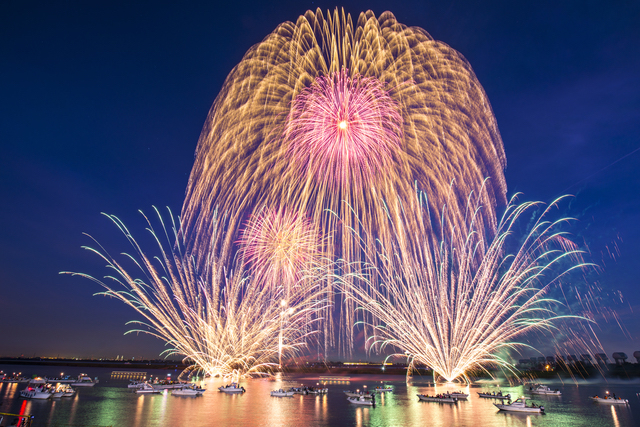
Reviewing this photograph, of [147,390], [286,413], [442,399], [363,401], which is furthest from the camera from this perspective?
[147,390]

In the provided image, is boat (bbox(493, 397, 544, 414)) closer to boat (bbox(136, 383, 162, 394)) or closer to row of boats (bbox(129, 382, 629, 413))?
row of boats (bbox(129, 382, 629, 413))

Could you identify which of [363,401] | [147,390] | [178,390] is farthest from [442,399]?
[147,390]

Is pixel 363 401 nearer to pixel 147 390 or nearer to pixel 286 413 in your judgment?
pixel 286 413

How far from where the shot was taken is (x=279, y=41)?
33.4 metres

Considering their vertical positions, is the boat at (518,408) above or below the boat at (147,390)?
below

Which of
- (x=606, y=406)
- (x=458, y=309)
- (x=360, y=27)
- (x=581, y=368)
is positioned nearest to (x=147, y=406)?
(x=458, y=309)

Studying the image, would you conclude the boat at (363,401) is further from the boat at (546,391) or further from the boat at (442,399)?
the boat at (546,391)

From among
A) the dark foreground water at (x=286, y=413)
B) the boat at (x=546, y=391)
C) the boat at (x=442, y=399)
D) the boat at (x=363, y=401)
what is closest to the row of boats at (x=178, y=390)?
the dark foreground water at (x=286, y=413)

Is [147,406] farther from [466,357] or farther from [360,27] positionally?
[360,27]

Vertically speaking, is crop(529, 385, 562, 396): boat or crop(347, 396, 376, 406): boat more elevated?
crop(347, 396, 376, 406): boat

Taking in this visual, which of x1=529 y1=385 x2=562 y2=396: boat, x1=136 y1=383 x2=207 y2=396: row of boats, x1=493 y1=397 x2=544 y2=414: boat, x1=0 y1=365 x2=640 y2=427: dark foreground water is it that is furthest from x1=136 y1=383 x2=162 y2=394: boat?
x1=529 y1=385 x2=562 y2=396: boat

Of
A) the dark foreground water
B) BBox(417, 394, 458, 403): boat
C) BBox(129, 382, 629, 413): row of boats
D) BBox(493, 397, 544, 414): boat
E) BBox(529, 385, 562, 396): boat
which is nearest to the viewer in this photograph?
the dark foreground water

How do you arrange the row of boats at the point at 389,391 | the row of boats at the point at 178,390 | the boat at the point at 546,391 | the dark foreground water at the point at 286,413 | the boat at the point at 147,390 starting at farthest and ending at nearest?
the boat at the point at 546,391 < the boat at the point at 147,390 < the row of boats at the point at 178,390 < the row of boats at the point at 389,391 < the dark foreground water at the point at 286,413

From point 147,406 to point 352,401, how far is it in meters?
28.4
